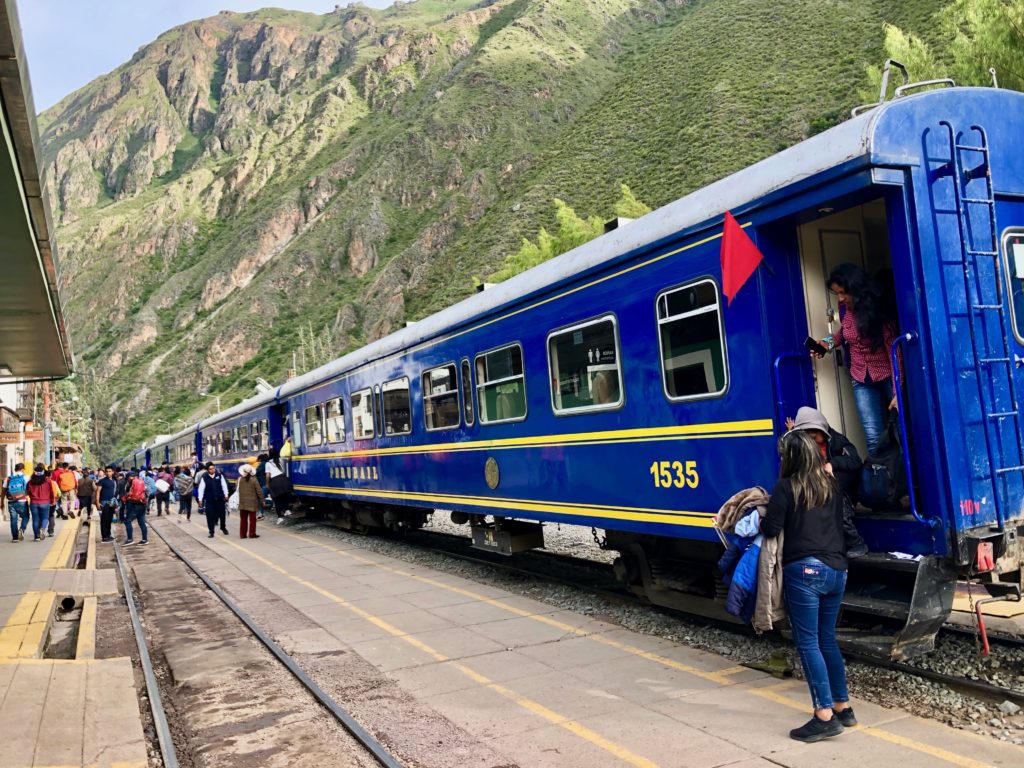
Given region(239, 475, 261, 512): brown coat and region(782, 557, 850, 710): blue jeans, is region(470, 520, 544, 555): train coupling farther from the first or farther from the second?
region(239, 475, 261, 512): brown coat

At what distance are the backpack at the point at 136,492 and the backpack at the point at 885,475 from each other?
1549 cm

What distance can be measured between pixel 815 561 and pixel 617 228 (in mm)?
4351

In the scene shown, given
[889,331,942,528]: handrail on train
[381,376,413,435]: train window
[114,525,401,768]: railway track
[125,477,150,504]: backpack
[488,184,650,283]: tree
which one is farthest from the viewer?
[488,184,650,283]: tree

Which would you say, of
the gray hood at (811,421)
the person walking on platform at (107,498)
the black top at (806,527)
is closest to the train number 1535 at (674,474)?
the gray hood at (811,421)

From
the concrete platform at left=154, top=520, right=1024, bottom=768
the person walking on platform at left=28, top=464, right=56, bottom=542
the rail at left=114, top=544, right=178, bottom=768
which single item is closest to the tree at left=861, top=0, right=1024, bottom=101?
the concrete platform at left=154, top=520, right=1024, bottom=768

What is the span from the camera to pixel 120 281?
113 metres

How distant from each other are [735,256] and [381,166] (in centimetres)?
8984

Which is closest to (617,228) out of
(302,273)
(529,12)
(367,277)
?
(367,277)

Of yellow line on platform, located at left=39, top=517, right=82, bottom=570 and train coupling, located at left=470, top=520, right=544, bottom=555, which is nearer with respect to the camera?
train coupling, located at left=470, top=520, right=544, bottom=555

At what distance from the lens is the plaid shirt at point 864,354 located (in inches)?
213

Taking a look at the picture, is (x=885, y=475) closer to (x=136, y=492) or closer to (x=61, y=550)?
(x=61, y=550)

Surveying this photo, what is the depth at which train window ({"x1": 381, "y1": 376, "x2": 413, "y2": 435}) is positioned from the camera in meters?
12.3

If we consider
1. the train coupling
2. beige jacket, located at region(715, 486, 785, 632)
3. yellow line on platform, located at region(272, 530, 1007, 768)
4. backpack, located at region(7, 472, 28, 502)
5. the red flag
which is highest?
the red flag

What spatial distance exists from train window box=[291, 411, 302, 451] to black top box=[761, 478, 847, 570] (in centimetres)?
1540
